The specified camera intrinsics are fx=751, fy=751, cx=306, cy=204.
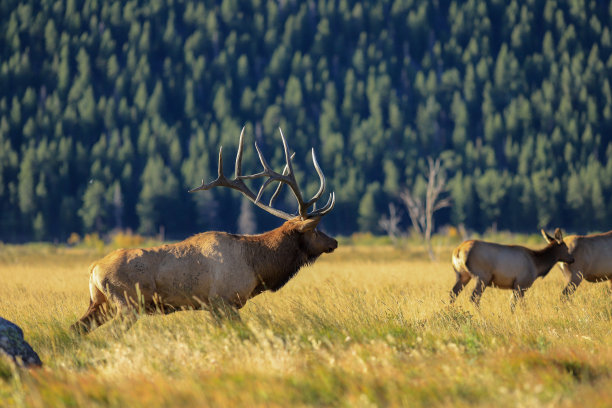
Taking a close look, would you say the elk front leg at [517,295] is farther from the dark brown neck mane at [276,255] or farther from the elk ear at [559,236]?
the dark brown neck mane at [276,255]

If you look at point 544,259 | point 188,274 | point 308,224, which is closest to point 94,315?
point 188,274

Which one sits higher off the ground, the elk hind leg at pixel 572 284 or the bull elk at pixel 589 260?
the bull elk at pixel 589 260

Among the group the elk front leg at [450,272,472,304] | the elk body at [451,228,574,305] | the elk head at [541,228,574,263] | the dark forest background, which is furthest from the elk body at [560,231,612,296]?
the dark forest background

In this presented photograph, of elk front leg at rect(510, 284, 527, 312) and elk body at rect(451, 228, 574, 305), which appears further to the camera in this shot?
elk body at rect(451, 228, 574, 305)

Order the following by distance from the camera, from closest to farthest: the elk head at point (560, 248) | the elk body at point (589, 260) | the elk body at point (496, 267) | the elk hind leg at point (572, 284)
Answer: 1. the elk body at point (496, 267)
2. the elk hind leg at point (572, 284)
3. the elk head at point (560, 248)
4. the elk body at point (589, 260)

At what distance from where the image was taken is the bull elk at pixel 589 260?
11.5 m

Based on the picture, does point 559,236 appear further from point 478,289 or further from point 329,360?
point 329,360

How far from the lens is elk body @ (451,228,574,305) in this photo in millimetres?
10609

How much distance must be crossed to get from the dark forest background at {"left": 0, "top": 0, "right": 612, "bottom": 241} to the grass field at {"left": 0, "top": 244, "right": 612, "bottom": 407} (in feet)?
215

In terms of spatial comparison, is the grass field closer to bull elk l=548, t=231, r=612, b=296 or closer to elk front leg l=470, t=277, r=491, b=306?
elk front leg l=470, t=277, r=491, b=306

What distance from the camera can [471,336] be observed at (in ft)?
22.0

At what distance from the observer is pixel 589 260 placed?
11.6 m

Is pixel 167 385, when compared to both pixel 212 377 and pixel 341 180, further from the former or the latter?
pixel 341 180

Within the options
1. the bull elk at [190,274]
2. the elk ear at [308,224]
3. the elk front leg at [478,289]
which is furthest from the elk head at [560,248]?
the bull elk at [190,274]
